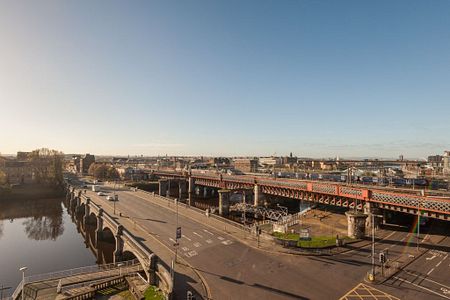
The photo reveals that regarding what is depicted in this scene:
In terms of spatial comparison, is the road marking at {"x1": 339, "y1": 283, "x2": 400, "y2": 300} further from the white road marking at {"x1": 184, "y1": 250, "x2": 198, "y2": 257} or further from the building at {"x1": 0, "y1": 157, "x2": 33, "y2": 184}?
the building at {"x1": 0, "y1": 157, "x2": 33, "y2": 184}

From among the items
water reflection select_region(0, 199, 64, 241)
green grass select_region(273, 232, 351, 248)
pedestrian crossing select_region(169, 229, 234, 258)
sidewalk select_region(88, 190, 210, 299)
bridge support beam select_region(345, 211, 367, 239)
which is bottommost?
water reflection select_region(0, 199, 64, 241)

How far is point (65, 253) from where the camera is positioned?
178 feet

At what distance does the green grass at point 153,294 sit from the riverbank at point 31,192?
114057mm

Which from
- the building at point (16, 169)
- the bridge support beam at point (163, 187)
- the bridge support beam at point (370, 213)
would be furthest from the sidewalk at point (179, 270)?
the building at point (16, 169)

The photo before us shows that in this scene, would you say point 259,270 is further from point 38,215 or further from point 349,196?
point 38,215

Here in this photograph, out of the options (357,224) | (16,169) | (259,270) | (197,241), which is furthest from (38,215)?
(357,224)

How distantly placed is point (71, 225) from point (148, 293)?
62129mm

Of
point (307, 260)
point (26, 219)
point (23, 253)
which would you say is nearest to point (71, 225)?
point (26, 219)

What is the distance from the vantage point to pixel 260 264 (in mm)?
31250

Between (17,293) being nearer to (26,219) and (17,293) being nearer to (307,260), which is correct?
(307,260)

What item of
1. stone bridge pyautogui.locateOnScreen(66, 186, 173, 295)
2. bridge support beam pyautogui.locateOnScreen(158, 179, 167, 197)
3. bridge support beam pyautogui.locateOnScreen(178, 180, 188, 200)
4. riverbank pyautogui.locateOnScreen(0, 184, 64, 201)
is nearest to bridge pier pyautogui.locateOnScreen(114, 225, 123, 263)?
stone bridge pyautogui.locateOnScreen(66, 186, 173, 295)

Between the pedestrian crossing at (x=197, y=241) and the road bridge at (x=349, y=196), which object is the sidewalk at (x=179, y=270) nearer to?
the pedestrian crossing at (x=197, y=241)

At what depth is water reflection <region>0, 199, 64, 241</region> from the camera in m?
68.8

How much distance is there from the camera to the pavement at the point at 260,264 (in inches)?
1006
